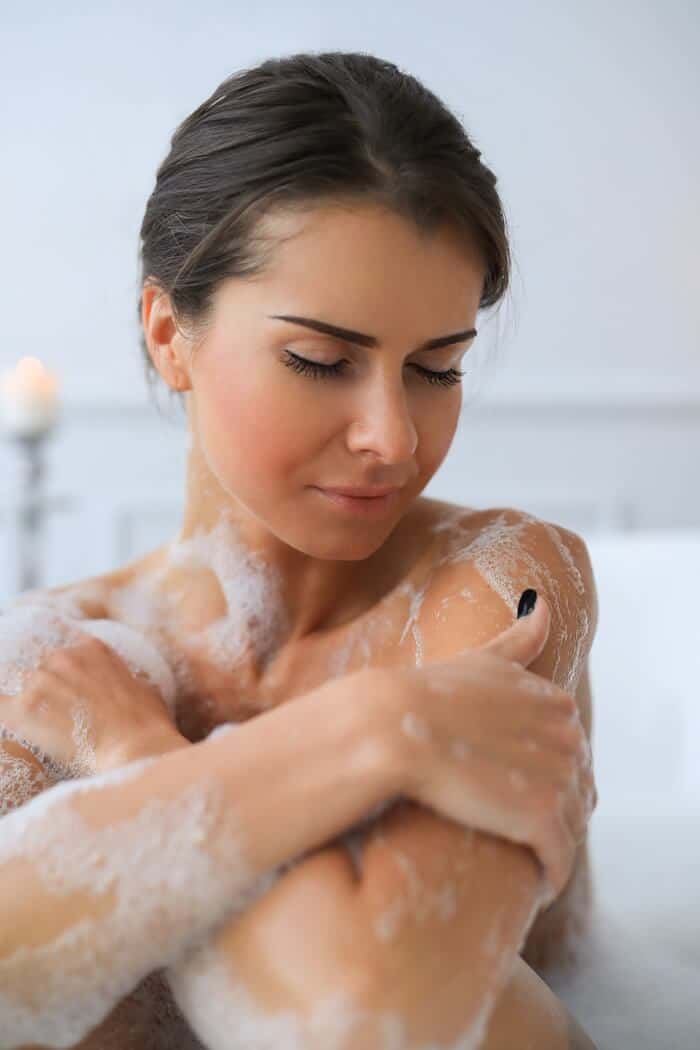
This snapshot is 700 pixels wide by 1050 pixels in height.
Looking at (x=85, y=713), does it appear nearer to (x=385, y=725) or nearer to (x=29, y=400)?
(x=385, y=725)

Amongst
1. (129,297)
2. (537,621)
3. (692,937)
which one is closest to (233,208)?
(537,621)

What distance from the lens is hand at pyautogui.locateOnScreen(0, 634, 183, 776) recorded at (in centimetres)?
91

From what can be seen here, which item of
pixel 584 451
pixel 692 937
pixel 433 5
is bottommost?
pixel 692 937

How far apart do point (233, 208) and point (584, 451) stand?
2113mm

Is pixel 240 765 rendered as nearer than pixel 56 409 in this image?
Yes

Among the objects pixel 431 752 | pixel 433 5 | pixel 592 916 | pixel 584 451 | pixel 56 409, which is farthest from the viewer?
pixel 584 451

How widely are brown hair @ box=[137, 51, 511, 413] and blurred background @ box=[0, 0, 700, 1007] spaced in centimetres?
174

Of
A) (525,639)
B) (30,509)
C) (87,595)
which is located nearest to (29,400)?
(30,509)

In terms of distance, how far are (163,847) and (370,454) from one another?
328 millimetres

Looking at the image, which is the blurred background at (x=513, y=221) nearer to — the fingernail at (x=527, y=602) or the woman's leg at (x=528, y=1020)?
the fingernail at (x=527, y=602)

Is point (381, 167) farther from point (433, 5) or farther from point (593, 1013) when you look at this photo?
point (433, 5)

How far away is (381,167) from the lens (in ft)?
2.77

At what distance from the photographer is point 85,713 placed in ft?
3.07

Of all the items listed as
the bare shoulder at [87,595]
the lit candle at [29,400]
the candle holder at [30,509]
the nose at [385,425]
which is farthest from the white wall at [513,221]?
the nose at [385,425]
